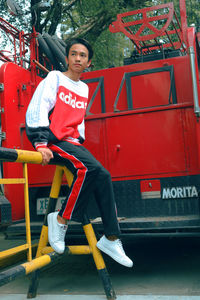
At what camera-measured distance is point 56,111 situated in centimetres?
294

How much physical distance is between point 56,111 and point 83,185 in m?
0.65

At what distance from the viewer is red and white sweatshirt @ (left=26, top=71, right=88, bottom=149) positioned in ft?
9.04

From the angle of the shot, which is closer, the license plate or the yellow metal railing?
the yellow metal railing

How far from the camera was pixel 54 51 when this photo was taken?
5578 mm

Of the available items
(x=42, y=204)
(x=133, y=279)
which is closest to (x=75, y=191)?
(x=42, y=204)

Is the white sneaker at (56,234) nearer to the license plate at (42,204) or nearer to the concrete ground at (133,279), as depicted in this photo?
the concrete ground at (133,279)

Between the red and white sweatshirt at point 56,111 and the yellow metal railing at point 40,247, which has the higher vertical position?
the red and white sweatshirt at point 56,111

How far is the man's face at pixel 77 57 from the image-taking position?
3131 mm

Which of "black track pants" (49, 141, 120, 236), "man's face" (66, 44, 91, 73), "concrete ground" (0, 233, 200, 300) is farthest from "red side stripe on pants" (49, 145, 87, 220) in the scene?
"man's face" (66, 44, 91, 73)

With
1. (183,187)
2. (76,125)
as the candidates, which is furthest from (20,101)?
(183,187)

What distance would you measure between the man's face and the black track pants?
713 millimetres

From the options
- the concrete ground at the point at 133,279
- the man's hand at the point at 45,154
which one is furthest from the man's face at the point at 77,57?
the concrete ground at the point at 133,279

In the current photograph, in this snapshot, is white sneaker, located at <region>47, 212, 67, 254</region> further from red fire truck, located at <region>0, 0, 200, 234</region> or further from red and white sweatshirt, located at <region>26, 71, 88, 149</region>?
red fire truck, located at <region>0, 0, 200, 234</region>

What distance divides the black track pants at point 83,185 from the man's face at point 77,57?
0.71 meters
